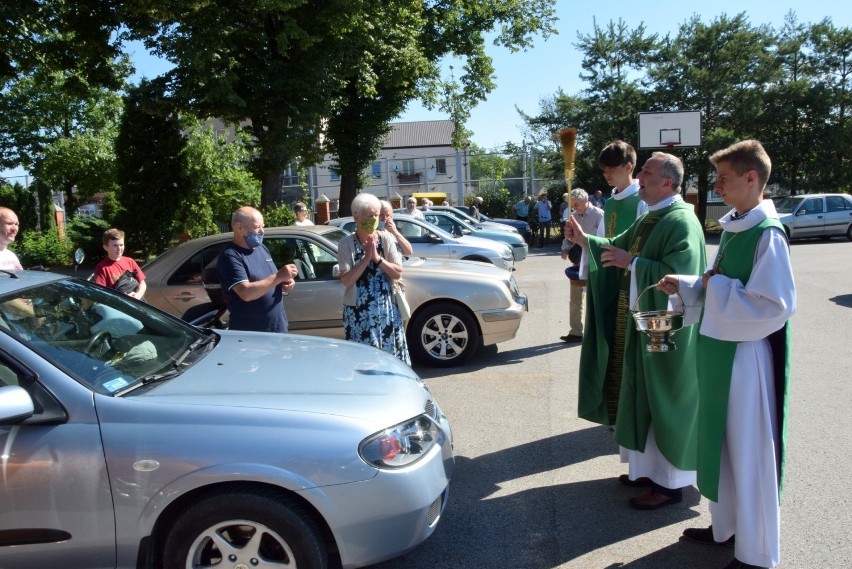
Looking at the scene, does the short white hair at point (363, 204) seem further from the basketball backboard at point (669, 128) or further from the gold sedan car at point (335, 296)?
the basketball backboard at point (669, 128)

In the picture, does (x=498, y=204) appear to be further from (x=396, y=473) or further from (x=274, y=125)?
(x=396, y=473)

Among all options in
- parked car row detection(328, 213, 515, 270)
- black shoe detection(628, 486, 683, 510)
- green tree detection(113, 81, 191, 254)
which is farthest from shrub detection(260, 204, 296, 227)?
black shoe detection(628, 486, 683, 510)

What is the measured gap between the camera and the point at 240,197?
68.2ft

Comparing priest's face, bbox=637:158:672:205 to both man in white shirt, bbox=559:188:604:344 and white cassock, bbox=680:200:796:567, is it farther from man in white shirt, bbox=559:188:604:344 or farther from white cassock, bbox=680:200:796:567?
man in white shirt, bbox=559:188:604:344

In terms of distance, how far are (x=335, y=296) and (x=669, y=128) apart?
45.3ft

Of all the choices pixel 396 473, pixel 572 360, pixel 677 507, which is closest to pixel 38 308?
pixel 396 473

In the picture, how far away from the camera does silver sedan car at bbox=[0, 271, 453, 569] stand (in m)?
3.00

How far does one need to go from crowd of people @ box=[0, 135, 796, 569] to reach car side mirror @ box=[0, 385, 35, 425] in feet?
4.81

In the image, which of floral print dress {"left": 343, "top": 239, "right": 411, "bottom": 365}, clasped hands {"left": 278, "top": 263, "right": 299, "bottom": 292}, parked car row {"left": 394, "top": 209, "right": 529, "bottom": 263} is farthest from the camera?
parked car row {"left": 394, "top": 209, "right": 529, "bottom": 263}

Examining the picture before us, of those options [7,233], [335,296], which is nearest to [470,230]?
[335,296]

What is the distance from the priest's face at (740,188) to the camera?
10.8 ft

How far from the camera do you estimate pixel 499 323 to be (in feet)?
25.5

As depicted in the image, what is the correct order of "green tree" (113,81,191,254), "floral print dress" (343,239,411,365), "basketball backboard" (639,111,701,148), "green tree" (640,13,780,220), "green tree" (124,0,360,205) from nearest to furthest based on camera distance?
"floral print dress" (343,239,411,365), "green tree" (124,0,360,205), "basketball backboard" (639,111,701,148), "green tree" (113,81,191,254), "green tree" (640,13,780,220)

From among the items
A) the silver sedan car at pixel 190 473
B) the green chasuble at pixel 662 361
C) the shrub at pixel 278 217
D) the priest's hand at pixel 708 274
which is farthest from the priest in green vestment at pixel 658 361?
the shrub at pixel 278 217
